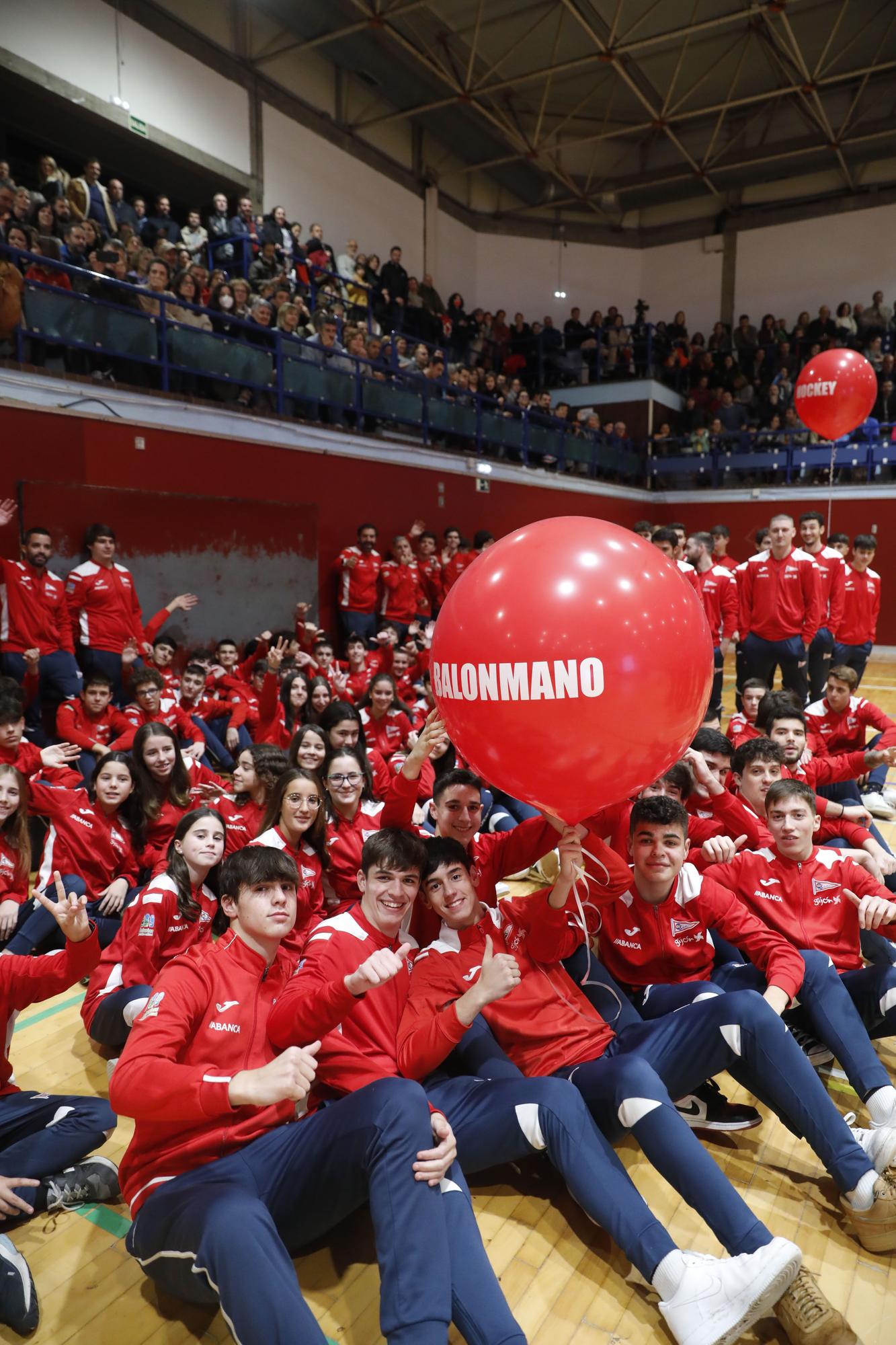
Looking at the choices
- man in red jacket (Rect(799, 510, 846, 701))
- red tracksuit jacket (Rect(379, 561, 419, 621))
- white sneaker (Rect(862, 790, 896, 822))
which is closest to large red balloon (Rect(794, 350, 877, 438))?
man in red jacket (Rect(799, 510, 846, 701))

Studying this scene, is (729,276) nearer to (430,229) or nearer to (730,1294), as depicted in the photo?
(430,229)

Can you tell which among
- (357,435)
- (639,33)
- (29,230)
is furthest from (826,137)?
(29,230)

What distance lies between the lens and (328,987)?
196 cm

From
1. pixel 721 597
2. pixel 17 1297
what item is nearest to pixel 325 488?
pixel 721 597

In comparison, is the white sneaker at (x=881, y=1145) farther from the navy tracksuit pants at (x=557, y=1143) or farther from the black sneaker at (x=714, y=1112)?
the navy tracksuit pants at (x=557, y=1143)

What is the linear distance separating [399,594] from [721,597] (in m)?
3.66

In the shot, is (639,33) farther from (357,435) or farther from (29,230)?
(29,230)

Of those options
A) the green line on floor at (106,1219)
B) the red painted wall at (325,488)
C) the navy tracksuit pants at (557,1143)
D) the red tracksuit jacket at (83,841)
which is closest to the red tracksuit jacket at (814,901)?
the navy tracksuit pants at (557,1143)

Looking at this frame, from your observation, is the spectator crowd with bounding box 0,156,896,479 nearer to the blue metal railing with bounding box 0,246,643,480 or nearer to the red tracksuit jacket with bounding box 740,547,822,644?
the blue metal railing with bounding box 0,246,643,480

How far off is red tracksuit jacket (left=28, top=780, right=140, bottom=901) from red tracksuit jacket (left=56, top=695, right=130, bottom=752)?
5.00ft

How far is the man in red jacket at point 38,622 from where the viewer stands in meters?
5.96

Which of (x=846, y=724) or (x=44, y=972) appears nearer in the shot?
(x=44, y=972)

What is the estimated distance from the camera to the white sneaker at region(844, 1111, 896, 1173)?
2.13 m

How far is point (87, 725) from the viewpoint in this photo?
5.39 m
